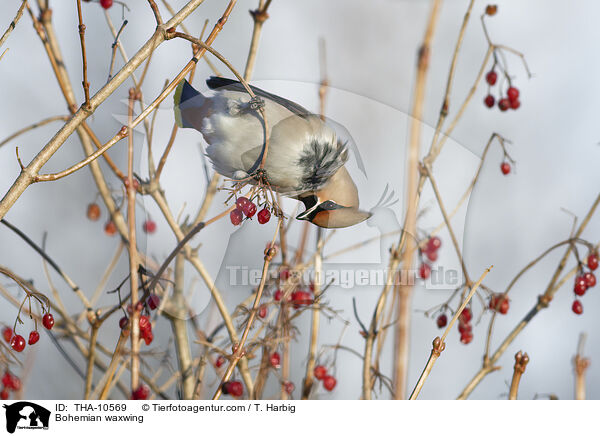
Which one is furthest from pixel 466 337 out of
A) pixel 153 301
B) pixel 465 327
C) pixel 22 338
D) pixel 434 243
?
pixel 22 338

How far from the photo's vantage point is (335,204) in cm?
48

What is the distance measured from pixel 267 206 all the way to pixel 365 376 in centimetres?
22

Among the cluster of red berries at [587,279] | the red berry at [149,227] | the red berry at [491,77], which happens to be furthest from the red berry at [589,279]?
the red berry at [149,227]

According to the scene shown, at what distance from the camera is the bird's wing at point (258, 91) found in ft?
1.48

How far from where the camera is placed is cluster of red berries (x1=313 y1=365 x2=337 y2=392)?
24.1 inches

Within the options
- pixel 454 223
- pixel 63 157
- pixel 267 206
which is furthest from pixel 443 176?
pixel 63 157

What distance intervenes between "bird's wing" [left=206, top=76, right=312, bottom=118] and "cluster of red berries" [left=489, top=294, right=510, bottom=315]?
282 millimetres

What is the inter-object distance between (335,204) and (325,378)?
9.2 inches

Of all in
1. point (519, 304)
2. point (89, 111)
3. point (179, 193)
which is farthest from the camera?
point (519, 304)

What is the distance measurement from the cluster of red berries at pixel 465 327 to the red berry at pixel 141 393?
330mm

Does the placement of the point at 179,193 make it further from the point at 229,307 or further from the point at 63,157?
the point at 63,157
